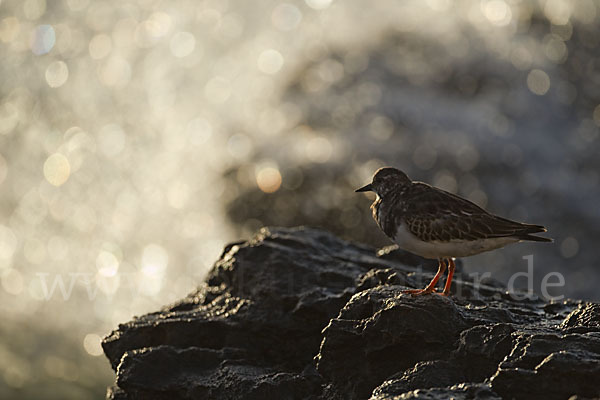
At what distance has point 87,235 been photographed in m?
34.6

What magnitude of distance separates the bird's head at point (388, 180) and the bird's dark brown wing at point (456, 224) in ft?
2.68

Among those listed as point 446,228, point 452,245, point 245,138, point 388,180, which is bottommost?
point 452,245

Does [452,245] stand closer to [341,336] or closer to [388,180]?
[388,180]

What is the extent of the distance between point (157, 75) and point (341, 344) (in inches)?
1248

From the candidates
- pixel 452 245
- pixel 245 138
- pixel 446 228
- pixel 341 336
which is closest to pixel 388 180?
pixel 446 228

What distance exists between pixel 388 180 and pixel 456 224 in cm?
145

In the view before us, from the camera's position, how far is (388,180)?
9.77m

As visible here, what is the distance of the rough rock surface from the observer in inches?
261

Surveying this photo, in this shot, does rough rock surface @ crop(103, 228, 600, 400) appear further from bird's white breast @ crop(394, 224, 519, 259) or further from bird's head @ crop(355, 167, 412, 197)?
bird's head @ crop(355, 167, 412, 197)

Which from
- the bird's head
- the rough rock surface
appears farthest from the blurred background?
the bird's head

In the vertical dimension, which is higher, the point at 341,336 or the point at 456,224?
the point at 456,224

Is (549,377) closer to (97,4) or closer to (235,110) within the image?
(235,110)

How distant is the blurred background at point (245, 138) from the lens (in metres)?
28.0

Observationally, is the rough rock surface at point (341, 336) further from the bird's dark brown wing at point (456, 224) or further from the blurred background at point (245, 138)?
the blurred background at point (245, 138)
